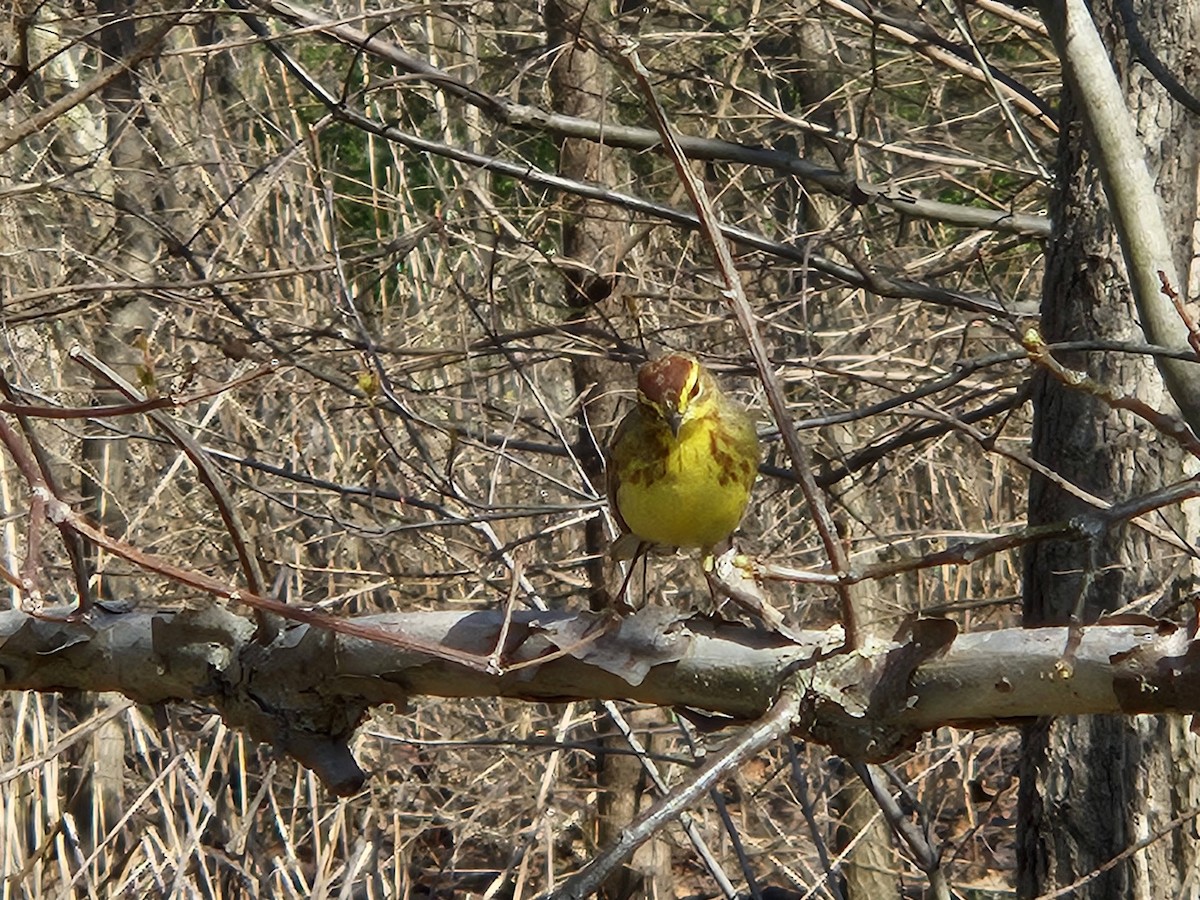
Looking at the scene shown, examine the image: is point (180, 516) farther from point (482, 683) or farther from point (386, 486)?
point (482, 683)

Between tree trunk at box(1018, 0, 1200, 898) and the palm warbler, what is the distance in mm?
1072

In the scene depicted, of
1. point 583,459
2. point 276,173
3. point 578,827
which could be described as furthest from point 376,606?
point 276,173

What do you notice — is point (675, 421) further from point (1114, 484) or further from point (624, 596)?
point (1114, 484)

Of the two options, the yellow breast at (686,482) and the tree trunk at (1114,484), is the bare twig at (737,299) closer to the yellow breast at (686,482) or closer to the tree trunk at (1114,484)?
the yellow breast at (686,482)

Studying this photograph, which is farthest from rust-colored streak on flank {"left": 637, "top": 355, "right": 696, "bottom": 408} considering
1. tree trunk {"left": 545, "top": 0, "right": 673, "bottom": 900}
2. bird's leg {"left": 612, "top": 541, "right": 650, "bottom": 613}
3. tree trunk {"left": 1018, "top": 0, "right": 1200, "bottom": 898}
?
tree trunk {"left": 545, "top": 0, "right": 673, "bottom": 900}

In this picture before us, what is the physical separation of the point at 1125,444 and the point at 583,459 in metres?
2.78

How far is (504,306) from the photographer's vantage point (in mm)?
6812

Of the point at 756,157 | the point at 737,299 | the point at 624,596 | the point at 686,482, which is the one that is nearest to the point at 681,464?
the point at 686,482

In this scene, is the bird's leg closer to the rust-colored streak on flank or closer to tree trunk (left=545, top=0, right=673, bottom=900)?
the rust-colored streak on flank

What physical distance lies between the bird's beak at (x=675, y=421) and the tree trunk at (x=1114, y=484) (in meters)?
1.22

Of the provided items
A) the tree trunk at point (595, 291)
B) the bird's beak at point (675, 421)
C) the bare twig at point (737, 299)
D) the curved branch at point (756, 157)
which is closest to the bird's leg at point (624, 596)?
the bird's beak at point (675, 421)

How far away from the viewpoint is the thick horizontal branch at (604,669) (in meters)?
2.03

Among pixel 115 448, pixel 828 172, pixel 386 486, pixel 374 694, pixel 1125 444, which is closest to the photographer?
pixel 374 694

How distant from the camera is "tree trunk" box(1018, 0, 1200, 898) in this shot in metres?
3.95
